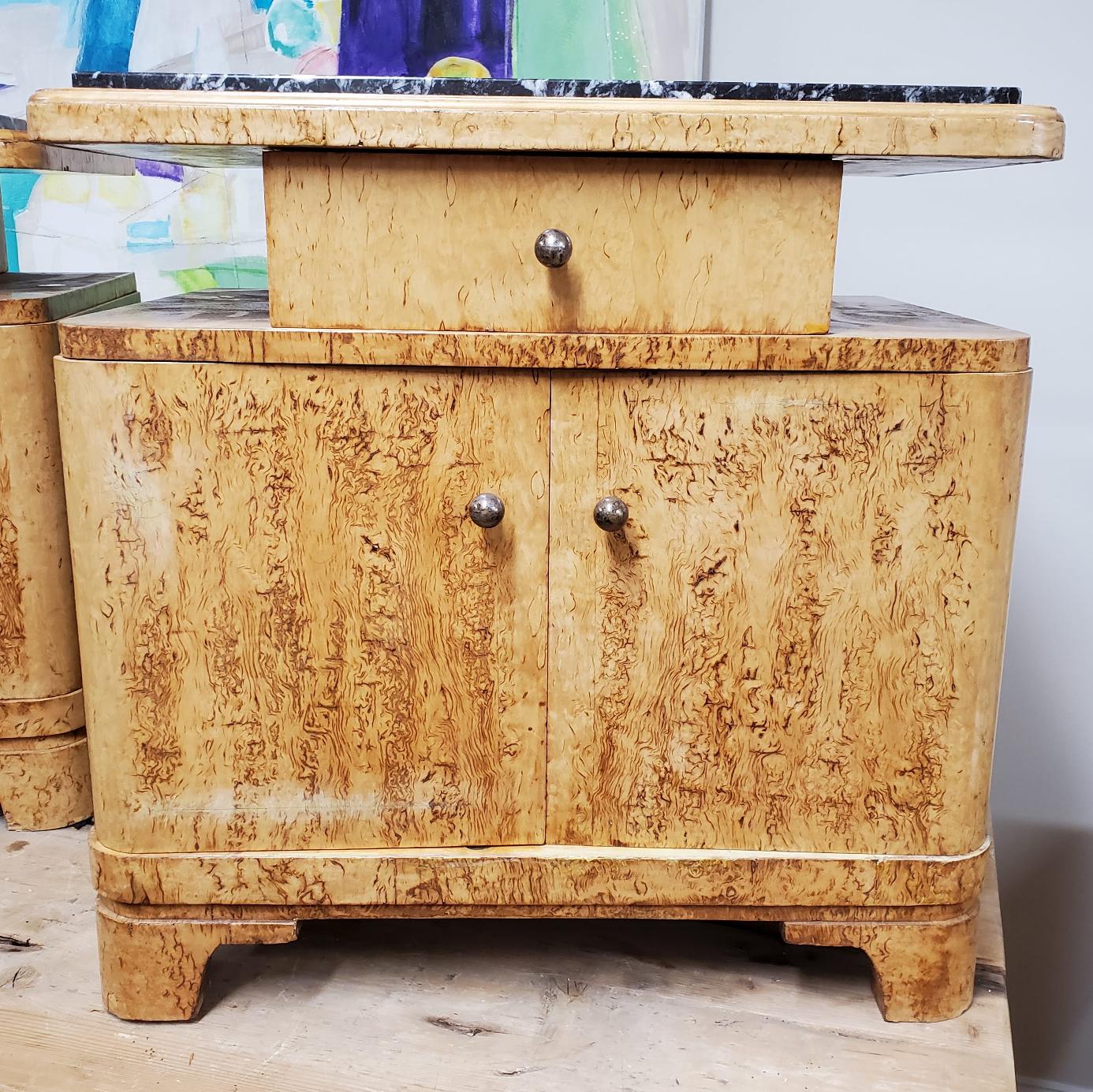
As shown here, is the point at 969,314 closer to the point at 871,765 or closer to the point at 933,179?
the point at 933,179

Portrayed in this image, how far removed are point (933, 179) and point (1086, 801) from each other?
2.85ft

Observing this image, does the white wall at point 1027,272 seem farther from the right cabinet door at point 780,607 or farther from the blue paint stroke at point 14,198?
the blue paint stroke at point 14,198

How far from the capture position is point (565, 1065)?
897mm

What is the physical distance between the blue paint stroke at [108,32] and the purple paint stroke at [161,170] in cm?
13

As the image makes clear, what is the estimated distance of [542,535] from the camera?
0.88 meters

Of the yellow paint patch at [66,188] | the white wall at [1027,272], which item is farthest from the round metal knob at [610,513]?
the yellow paint patch at [66,188]

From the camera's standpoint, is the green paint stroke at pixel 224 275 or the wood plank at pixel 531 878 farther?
the green paint stroke at pixel 224 275

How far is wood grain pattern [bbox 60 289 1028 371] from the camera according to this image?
0.82 m

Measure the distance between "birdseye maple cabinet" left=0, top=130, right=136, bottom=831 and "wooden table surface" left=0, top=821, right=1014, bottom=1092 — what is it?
16 cm

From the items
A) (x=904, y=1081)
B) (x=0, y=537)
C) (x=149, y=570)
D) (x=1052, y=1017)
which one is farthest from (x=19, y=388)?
(x=1052, y=1017)

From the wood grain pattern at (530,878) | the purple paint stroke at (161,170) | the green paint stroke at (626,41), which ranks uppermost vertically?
the green paint stroke at (626,41)

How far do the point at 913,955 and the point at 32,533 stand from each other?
951 millimetres

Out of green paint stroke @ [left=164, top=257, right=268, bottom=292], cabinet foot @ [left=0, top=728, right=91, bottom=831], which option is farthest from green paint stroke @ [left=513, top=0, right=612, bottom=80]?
cabinet foot @ [left=0, top=728, right=91, bottom=831]

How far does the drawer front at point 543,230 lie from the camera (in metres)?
0.81
